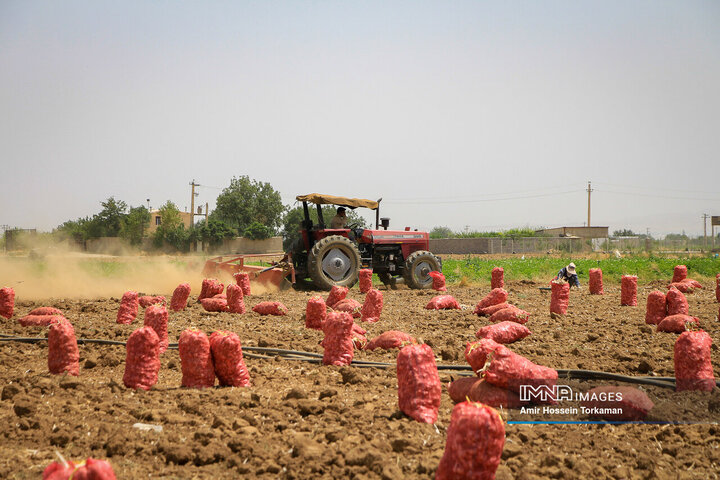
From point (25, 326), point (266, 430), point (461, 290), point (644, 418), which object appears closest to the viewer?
point (266, 430)

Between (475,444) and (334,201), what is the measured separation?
33.6 ft

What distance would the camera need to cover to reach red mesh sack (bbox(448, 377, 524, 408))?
11.5 feet

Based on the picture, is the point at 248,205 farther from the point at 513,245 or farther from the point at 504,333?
the point at 504,333

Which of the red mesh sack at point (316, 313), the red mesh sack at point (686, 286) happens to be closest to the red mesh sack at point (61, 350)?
the red mesh sack at point (316, 313)

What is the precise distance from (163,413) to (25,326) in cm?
468

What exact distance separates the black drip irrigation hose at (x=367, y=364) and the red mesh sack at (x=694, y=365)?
8 cm

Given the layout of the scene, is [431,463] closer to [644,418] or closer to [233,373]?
[644,418]

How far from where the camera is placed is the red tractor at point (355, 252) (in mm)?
11961

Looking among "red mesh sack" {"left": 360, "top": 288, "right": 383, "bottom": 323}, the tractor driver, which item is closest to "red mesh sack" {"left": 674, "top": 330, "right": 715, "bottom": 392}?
"red mesh sack" {"left": 360, "top": 288, "right": 383, "bottom": 323}

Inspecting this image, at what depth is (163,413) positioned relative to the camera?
11.0ft

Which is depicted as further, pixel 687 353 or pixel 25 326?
pixel 25 326

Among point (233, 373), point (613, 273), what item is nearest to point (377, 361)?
point (233, 373)

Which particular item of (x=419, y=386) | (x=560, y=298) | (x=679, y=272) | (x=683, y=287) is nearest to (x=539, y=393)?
(x=419, y=386)

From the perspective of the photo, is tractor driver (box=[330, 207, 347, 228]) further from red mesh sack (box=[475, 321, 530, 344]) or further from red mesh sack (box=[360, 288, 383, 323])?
red mesh sack (box=[475, 321, 530, 344])
